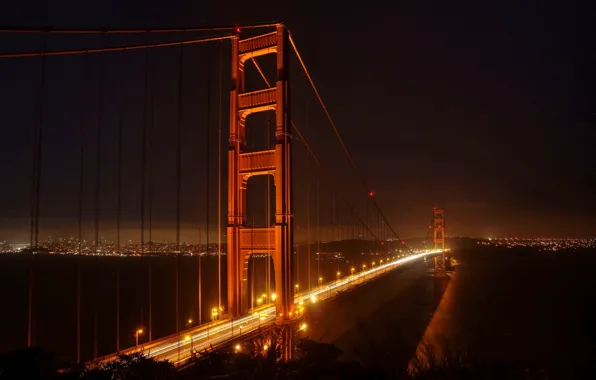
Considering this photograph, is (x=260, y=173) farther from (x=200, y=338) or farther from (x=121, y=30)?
(x=121, y=30)

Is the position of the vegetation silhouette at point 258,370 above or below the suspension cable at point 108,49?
below

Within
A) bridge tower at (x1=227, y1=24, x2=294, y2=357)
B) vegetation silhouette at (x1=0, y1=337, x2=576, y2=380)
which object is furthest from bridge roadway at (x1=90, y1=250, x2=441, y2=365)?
vegetation silhouette at (x1=0, y1=337, x2=576, y2=380)

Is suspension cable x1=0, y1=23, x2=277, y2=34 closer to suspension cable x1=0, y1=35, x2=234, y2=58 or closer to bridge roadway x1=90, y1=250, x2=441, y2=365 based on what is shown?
suspension cable x1=0, y1=35, x2=234, y2=58

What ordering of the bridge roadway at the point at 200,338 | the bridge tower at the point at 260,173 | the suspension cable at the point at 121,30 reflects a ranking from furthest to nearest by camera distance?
1. the bridge tower at the point at 260,173
2. the bridge roadway at the point at 200,338
3. the suspension cable at the point at 121,30

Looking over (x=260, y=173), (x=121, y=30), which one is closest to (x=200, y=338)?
(x=260, y=173)

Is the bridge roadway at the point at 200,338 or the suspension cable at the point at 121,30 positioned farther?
the bridge roadway at the point at 200,338

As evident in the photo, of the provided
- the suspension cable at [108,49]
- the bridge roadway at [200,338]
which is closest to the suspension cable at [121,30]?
the suspension cable at [108,49]

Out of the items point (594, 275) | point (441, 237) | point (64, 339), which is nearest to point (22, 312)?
point (64, 339)

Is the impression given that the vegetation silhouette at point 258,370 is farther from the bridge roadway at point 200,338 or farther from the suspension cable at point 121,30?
the suspension cable at point 121,30

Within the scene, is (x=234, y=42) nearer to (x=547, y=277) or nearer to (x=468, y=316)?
(x=468, y=316)
